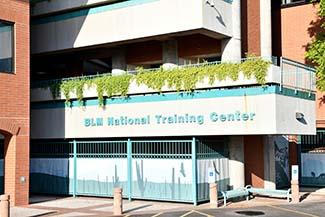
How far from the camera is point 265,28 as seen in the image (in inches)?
999

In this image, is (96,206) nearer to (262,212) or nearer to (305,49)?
(262,212)

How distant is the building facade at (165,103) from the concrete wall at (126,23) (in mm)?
46

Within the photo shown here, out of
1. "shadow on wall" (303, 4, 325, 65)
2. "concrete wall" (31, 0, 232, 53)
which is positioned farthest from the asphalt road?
"shadow on wall" (303, 4, 325, 65)

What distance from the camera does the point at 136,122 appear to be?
22.1m

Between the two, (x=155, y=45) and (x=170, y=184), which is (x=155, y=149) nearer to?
(x=170, y=184)

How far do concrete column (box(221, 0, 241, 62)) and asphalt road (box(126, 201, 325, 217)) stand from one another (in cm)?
652

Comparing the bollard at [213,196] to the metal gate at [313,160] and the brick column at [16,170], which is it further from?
the metal gate at [313,160]

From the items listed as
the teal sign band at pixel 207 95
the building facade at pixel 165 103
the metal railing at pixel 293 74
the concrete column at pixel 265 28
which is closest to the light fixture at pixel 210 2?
the building facade at pixel 165 103

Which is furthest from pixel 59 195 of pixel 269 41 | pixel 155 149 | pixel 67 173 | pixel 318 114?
pixel 318 114

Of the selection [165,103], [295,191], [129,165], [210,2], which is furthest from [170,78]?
[295,191]

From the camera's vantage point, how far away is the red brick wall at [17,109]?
67.4ft

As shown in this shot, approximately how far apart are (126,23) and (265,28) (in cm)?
647

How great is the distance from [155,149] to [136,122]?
1.31 m

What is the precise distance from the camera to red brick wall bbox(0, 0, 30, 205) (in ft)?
67.4
